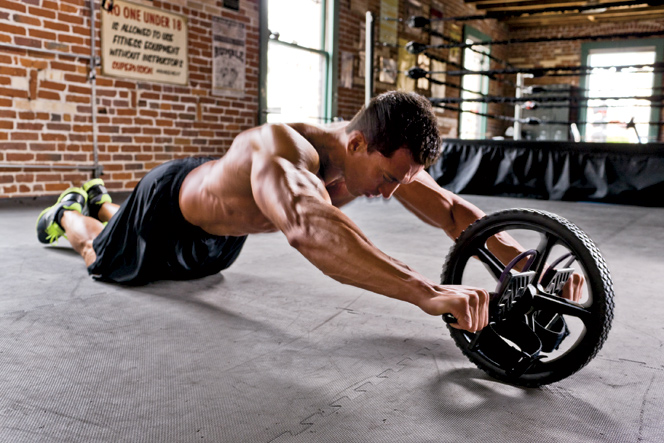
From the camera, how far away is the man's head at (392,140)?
50.9 inches

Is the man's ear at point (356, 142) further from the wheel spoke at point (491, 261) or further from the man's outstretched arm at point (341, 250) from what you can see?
the wheel spoke at point (491, 261)

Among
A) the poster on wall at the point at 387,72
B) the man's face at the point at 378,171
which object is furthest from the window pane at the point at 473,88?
the man's face at the point at 378,171

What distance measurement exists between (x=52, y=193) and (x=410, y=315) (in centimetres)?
362

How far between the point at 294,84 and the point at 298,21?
72 centimetres

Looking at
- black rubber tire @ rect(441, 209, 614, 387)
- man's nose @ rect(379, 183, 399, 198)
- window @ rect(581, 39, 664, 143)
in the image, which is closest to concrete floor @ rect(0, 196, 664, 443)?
black rubber tire @ rect(441, 209, 614, 387)

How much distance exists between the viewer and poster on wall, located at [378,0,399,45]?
805cm

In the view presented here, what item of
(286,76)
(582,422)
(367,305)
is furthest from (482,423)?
(286,76)

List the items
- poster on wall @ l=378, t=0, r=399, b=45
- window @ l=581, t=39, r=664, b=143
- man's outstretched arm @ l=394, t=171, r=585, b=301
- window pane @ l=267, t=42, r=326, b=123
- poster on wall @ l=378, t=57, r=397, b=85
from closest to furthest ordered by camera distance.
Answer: man's outstretched arm @ l=394, t=171, r=585, b=301 < window pane @ l=267, t=42, r=326, b=123 < poster on wall @ l=378, t=0, r=399, b=45 < poster on wall @ l=378, t=57, r=397, b=85 < window @ l=581, t=39, r=664, b=143

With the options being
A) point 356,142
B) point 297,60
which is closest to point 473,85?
point 297,60

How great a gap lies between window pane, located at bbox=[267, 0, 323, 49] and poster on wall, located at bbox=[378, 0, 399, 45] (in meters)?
1.35

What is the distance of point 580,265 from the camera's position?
1.19m

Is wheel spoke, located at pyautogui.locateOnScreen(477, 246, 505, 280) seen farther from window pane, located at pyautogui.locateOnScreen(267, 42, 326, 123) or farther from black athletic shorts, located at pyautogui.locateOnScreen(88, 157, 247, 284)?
window pane, located at pyautogui.locateOnScreen(267, 42, 326, 123)

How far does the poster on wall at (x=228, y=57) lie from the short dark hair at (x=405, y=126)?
466 cm

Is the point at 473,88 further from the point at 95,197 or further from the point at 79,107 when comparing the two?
the point at 95,197
